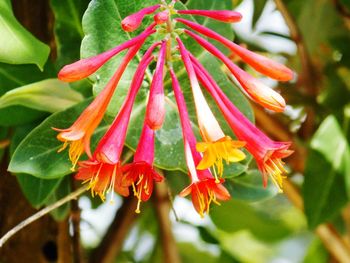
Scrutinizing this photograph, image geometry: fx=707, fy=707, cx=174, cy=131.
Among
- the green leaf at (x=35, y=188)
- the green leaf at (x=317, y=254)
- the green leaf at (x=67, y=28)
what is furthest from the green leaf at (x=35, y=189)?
the green leaf at (x=317, y=254)

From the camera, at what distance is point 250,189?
81cm

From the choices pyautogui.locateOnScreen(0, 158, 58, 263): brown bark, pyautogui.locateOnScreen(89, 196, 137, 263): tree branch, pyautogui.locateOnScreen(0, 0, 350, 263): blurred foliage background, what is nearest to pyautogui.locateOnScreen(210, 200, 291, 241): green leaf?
pyautogui.locateOnScreen(0, 0, 350, 263): blurred foliage background

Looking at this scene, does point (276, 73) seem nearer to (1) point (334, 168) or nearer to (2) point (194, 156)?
(2) point (194, 156)

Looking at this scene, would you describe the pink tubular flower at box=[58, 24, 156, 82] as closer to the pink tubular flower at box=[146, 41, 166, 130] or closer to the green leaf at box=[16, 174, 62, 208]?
the pink tubular flower at box=[146, 41, 166, 130]

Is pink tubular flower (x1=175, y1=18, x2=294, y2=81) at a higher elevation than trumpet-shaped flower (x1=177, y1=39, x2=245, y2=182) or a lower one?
higher

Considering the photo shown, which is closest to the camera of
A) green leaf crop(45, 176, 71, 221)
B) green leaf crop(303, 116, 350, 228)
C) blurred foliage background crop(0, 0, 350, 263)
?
blurred foliage background crop(0, 0, 350, 263)

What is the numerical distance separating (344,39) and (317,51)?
0.12 metres

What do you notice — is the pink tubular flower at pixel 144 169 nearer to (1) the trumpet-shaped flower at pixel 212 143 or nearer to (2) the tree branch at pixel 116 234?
(1) the trumpet-shaped flower at pixel 212 143

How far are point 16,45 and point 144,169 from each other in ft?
0.50

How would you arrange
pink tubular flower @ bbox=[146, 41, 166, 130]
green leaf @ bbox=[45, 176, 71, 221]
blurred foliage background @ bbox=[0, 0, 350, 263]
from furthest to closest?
green leaf @ bbox=[45, 176, 71, 221] < blurred foliage background @ bbox=[0, 0, 350, 263] < pink tubular flower @ bbox=[146, 41, 166, 130]

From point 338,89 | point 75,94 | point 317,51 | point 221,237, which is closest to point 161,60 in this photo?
point 75,94

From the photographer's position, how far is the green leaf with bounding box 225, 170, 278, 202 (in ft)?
2.62

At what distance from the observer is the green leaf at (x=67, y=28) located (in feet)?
2.31

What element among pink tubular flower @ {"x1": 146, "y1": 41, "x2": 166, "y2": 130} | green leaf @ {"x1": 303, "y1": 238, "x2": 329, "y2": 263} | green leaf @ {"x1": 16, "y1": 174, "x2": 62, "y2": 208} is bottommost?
green leaf @ {"x1": 303, "y1": 238, "x2": 329, "y2": 263}
